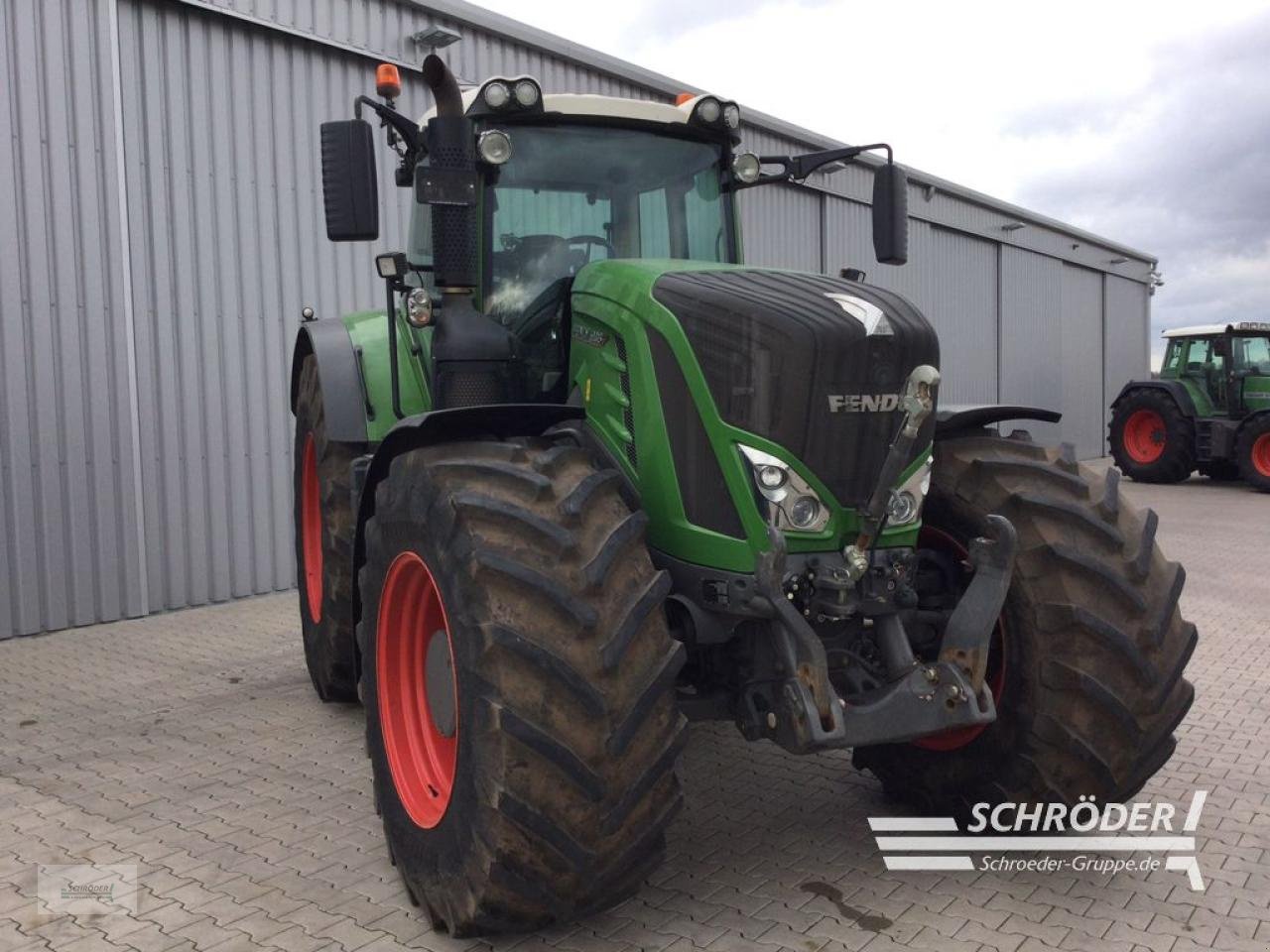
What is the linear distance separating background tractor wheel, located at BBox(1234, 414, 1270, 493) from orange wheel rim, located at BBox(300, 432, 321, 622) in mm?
14290

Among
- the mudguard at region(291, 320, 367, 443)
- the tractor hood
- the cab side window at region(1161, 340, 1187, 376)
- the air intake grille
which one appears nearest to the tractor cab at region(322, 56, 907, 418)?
the air intake grille

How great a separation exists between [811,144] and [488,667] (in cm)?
1258

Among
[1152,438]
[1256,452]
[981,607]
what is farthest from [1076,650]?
[1152,438]

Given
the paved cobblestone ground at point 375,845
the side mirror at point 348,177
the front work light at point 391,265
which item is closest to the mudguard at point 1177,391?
the paved cobblestone ground at point 375,845

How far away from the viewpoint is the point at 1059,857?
133 inches

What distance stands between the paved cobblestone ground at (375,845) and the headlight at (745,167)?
2364mm

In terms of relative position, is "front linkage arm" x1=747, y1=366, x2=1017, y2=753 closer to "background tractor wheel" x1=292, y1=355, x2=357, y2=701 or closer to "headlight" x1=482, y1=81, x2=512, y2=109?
"headlight" x1=482, y1=81, x2=512, y2=109

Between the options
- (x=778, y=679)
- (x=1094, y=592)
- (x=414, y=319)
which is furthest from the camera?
(x=414, y=319)

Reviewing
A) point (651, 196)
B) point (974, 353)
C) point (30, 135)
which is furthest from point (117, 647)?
point (974, 353)

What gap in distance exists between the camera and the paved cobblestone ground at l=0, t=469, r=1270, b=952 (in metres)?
2.97

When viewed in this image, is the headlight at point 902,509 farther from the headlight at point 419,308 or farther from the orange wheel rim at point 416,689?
the headlight at point 419,308

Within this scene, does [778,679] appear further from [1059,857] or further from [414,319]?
[414,319]

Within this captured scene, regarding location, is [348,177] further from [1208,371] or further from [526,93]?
[1208,371]

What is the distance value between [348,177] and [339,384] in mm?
1368
